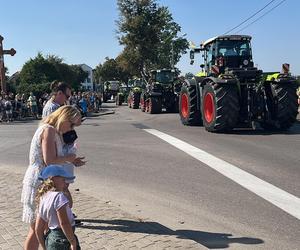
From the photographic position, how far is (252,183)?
310 inches

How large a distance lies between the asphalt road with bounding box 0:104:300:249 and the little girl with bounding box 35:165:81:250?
1884mm

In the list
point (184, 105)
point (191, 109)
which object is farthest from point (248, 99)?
point (184, 105)

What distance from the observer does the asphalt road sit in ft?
18.5

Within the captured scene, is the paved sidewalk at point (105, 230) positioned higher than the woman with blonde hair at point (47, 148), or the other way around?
the woman with blonde hair at point (47, 148)

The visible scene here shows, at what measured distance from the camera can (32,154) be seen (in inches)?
178

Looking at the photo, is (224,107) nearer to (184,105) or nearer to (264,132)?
(264,132)

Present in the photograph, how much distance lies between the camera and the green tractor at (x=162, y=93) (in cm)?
2608

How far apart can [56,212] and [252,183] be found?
4.74 m

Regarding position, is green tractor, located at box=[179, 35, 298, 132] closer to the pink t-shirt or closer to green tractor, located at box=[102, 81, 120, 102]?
the pink t-shirt

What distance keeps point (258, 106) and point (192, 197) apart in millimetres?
7926

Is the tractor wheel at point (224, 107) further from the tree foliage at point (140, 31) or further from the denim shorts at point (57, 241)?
the tree foliage at point (140, 31)

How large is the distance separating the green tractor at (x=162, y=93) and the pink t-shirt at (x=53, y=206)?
22.1 m

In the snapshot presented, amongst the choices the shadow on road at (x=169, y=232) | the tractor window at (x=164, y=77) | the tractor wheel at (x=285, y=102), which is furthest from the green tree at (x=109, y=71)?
the shadow on road at (x=169, y=232)

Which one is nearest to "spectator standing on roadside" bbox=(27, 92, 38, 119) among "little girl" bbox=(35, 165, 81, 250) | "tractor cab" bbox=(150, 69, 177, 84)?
"tractor cab" bbox=(150, 69, 177, 84)
